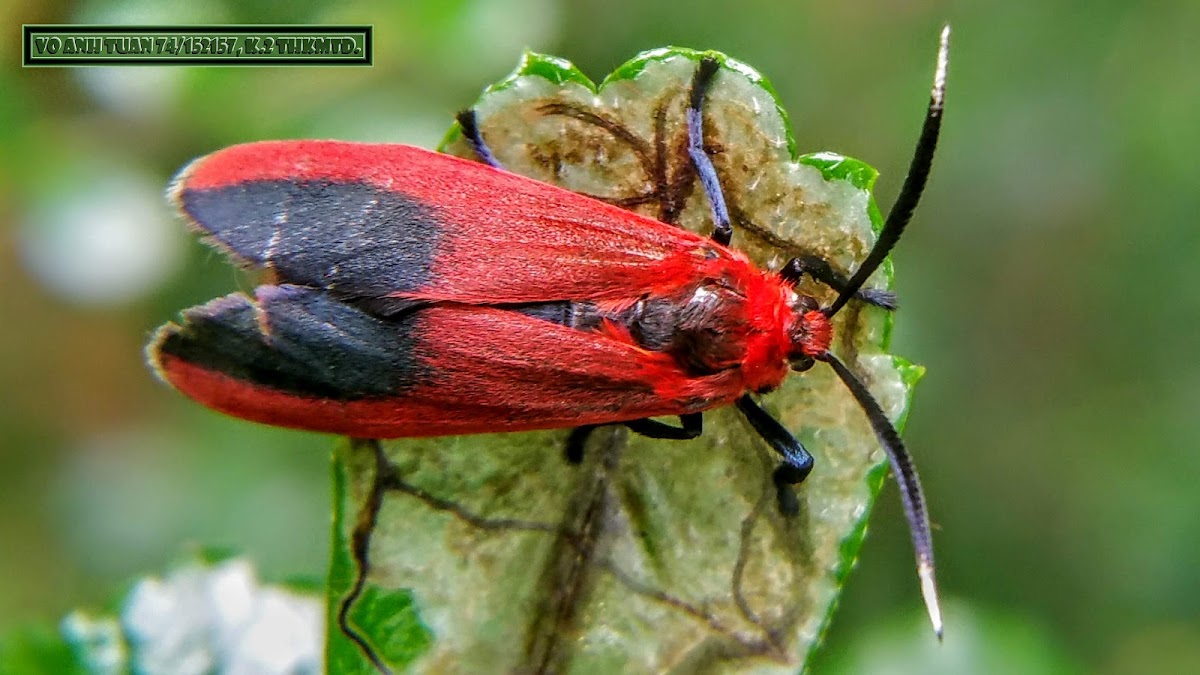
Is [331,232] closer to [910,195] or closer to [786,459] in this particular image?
[786,459]

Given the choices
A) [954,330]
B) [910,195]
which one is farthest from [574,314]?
[954,330]

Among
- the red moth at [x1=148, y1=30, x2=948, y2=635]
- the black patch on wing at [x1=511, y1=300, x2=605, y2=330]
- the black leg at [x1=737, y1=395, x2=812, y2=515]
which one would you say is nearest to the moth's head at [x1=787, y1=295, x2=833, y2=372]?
the red moth at [x1=148, y1=30, x2=948, y2=635]

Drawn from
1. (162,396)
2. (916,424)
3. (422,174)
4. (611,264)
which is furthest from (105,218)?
(916,424)

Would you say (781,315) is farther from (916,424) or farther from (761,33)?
(761,33)

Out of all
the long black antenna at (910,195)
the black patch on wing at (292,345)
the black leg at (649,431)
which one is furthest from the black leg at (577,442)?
the long black antenna at (910,195)

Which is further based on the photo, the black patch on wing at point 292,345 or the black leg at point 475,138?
the black patch on wing at point 292,345

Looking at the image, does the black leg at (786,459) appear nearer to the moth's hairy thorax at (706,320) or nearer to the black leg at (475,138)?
the moth's hairy thorax at (706,320)
